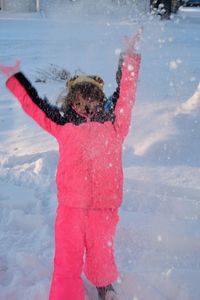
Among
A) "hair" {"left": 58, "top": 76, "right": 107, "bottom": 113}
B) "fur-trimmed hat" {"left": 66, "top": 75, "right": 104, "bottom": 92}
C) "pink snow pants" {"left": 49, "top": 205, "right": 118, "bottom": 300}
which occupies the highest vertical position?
"fur-trimmed hat" {"left": 66, "top": 75, "right": 104, "bottom": 92}

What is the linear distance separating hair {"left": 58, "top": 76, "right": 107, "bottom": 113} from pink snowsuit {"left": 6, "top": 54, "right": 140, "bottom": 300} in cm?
5

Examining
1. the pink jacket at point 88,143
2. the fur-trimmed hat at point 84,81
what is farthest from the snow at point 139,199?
the fur-trimmed hat at point 84,81

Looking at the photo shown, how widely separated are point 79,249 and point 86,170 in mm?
378

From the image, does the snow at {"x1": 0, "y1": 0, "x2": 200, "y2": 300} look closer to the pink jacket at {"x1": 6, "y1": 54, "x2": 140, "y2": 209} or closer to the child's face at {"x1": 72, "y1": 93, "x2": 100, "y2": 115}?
the pink jacket at {"x1": 6, "y1": 54, "x2": 140, "y2": 209}

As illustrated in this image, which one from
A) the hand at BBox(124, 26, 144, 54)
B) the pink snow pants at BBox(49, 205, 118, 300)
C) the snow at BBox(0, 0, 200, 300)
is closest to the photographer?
the pink snow pants at BBox(49, 205, 118, 300)

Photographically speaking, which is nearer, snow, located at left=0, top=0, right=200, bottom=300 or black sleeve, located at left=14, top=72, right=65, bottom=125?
black sleeve, located at left=14, top=72, right=65, bottom=125

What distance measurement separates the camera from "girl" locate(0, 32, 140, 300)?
2379mm

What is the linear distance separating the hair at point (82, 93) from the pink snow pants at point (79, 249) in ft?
1.66

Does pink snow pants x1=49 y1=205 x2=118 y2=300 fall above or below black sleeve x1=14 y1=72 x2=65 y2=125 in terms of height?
below

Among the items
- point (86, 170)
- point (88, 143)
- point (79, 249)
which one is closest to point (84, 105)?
point (88, 143)

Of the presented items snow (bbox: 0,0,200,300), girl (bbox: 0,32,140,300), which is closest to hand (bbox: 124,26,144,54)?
girl (bbox: 0,32,140,300)

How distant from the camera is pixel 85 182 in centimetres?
238

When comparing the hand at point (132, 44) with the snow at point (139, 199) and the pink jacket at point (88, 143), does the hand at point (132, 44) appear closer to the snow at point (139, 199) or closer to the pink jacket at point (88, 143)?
the pink jacket at point (88, 143)

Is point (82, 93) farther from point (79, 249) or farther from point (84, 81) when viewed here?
point (79, 249)
